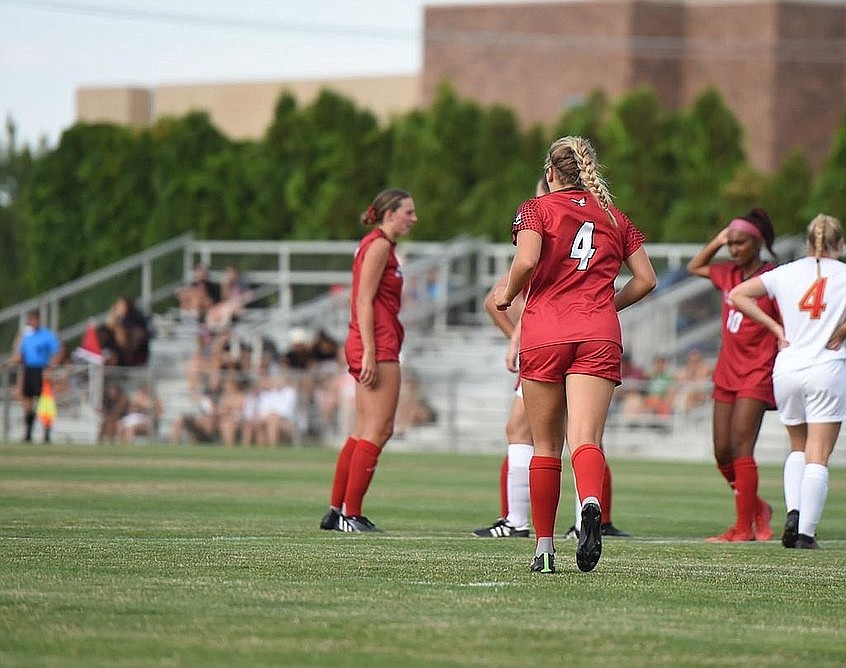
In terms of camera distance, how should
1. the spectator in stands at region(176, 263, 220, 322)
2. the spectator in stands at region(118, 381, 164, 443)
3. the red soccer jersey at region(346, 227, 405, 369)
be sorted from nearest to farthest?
the red soccer jersey at region(346, 227, 405, 369) < the spectator in stands at region(118, 381, 164, 443) < the spectator in stands at region(176, 263, 220, 322)

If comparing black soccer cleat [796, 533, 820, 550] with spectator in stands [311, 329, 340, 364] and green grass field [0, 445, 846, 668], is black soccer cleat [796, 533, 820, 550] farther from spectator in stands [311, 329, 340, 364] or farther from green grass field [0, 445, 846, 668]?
spectator in stands [311, 329, 340, 364]

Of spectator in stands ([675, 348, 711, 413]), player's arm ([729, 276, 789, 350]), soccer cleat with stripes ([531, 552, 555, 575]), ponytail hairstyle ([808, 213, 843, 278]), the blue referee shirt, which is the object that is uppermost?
ponytail hairstyle ([808, 213, 843, 278])

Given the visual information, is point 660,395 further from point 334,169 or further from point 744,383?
point 744,383

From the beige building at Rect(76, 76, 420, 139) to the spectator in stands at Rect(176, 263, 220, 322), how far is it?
15449mm

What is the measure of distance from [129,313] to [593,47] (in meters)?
20.3

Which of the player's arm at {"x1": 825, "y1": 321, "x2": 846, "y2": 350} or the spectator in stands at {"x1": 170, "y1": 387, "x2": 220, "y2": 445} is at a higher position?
the player's arm at {"x1": 825, "y1": 321, "x2": 846, "y2": 350}

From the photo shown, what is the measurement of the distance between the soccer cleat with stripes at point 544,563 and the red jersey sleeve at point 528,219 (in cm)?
144

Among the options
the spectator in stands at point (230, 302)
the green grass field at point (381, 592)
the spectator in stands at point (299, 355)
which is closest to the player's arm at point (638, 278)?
the green grass field at point (381, 592)

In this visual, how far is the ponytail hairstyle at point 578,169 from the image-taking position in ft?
27.9

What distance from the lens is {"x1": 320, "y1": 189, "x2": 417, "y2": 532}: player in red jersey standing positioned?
36.5 ft

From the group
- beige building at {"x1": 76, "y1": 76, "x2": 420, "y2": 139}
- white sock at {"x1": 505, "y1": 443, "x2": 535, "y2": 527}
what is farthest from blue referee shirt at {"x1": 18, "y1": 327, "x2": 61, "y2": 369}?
beige building at {"x1": 76, "y1": 76, "x2": 420, "y2": 139}

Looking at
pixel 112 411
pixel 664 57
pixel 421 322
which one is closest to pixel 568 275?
pixel 112 411

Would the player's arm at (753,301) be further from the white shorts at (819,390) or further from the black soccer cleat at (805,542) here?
the black soccer cleat at (805,542)

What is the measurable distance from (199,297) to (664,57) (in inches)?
682
